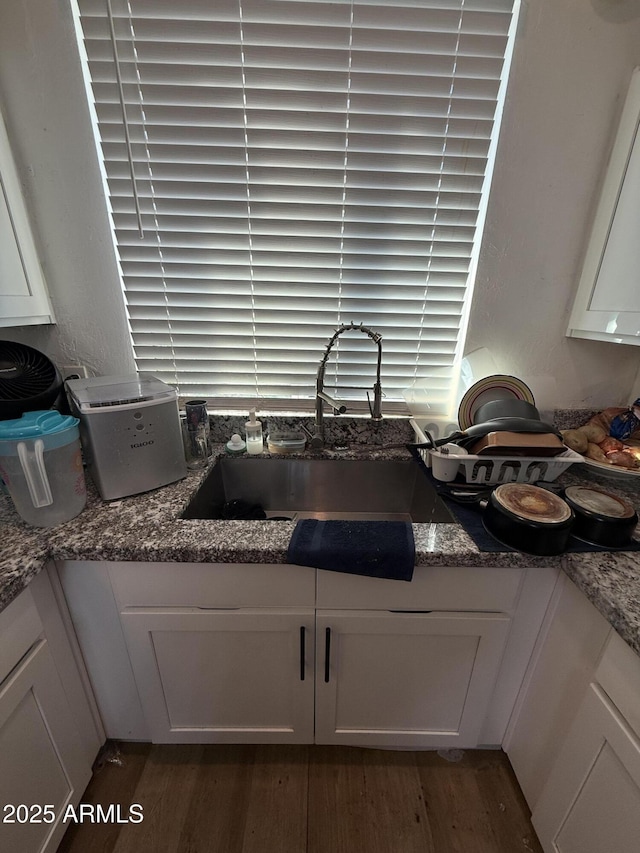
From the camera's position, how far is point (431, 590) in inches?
34.1

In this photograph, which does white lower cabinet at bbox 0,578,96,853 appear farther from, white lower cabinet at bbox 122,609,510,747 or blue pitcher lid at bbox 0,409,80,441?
blue pitcher lid at bbox 0,409,80,441

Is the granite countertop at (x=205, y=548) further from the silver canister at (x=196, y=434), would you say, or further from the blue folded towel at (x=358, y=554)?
the silver canister at (x=196, y=434)

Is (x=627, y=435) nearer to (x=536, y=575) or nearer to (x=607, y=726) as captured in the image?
(x=536, y=575)

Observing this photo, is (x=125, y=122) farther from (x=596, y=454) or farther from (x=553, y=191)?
(x=596, y=454)

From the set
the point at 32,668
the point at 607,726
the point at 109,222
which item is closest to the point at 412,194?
the point at 109,222

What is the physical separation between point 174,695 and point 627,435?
5.32 ft

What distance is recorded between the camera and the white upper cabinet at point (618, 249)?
973mm

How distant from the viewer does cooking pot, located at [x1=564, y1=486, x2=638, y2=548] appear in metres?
0.81

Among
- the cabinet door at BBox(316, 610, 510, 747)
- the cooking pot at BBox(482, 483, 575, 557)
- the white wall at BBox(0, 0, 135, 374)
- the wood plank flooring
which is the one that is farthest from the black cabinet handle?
the white wall at BBox(0, 0, 135, 374)

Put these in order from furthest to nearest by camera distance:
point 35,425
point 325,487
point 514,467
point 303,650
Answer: point 325,487, point 514,467, point 303,650, point 35,425

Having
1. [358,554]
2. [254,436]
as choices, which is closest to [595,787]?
[358,554]

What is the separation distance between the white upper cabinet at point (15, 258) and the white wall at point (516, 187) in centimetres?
4

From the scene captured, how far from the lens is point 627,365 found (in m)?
1.27

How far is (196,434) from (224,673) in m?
0.71
